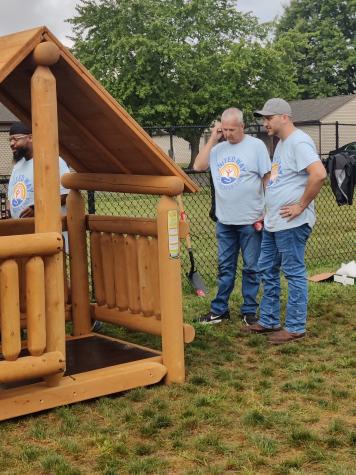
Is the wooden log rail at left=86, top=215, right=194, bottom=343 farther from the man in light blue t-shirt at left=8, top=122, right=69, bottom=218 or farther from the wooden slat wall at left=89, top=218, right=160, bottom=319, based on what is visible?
the man in light blue t-shirt at left=8, top=122, right=69, bottom=218

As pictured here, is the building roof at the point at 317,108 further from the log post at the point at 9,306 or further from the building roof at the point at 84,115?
the log post at the point at 9,306

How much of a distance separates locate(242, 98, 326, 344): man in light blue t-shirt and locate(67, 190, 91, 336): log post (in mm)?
1434

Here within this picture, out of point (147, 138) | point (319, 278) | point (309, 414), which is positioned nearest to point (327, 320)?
point (319, 278)

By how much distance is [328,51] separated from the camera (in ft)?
199

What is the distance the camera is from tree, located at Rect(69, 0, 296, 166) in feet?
122

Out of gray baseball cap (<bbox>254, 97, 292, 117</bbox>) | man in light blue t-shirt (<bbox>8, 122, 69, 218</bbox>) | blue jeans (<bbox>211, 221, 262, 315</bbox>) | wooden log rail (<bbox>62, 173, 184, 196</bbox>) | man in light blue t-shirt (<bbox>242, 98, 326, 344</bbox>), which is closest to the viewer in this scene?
wooden log rail (<bbox>62, 173, 184, 196</bbox>)

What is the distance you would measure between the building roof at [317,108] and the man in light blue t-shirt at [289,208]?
139 ft

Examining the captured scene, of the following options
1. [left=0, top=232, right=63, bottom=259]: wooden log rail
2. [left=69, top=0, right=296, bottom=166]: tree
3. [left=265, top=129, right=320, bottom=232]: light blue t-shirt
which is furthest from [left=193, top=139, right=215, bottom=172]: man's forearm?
[left=69, top=0, right=296, bottom=166]: tree

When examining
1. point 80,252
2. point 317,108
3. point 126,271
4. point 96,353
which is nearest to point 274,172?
point 126,271

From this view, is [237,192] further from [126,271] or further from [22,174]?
[22,174]

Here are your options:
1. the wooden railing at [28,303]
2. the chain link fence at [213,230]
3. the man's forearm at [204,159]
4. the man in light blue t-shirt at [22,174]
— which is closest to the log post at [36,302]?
the wooden railing at [28,303]

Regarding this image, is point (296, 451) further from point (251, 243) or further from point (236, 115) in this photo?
point (236, 115)

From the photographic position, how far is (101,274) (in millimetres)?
5738

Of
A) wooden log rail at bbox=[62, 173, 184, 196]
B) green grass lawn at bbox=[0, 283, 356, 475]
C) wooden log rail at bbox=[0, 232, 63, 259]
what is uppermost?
wooden log rail at bbox=[62, 173, 184, 196]
